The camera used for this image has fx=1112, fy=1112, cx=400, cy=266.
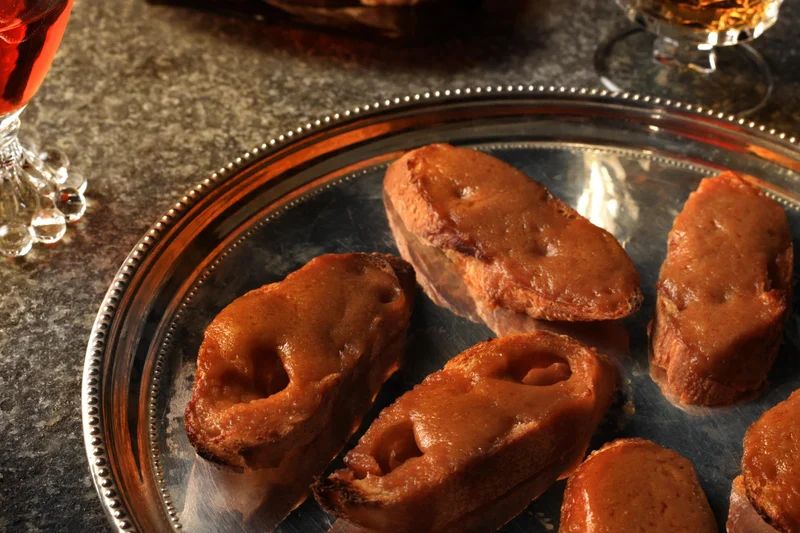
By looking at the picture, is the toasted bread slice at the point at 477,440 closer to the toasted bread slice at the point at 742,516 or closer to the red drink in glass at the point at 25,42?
the toasted bread slice at the point at 742,516

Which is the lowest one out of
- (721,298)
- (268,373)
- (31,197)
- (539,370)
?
(31,197)

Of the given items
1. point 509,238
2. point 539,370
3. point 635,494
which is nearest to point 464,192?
point 509,238

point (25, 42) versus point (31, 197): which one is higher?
point (25, 42)

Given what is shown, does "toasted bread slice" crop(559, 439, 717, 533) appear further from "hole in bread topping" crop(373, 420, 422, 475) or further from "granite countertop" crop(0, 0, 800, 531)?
"granite countertop" crop(0, 0, 800, 531)

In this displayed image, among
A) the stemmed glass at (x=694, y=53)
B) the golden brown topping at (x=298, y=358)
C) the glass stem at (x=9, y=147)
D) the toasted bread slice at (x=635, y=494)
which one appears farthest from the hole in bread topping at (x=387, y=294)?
the stemmed glass at (x=694, y=53)

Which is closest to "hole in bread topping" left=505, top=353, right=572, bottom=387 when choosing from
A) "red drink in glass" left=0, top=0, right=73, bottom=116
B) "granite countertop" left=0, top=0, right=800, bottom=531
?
"granite countertop" left=0, top=0, right=800, bottom=531

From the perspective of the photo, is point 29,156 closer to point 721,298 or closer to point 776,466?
point 721,298

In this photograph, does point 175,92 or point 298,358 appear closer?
point 298,358
